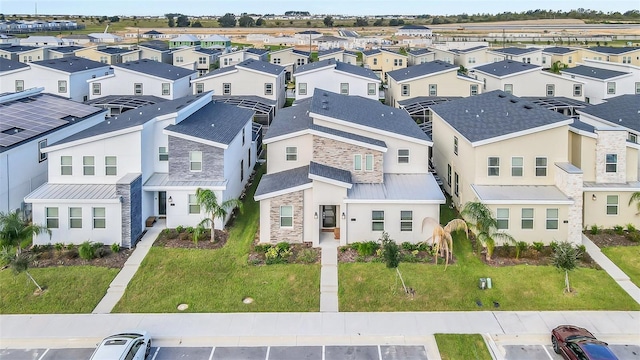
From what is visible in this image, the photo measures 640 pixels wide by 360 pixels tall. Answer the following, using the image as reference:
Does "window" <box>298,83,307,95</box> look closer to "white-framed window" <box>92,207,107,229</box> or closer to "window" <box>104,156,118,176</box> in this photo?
"window" <box>104,156,118,176</box>

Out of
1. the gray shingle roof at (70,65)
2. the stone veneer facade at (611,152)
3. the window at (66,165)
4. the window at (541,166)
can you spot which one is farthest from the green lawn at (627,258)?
the gray shingle roof at (70,65)

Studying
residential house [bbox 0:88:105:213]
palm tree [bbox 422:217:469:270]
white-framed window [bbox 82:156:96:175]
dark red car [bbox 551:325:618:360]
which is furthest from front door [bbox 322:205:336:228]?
residential house [bbox 0:88:105:213]

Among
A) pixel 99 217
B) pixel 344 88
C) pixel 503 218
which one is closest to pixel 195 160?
pixel 99 217

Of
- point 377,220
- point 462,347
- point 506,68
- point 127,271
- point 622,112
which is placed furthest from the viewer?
point 506,68

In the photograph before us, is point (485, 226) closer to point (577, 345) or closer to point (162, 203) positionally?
point (577, 345)

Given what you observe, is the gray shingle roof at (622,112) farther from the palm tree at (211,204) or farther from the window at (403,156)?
the palm tree at (211,204)
